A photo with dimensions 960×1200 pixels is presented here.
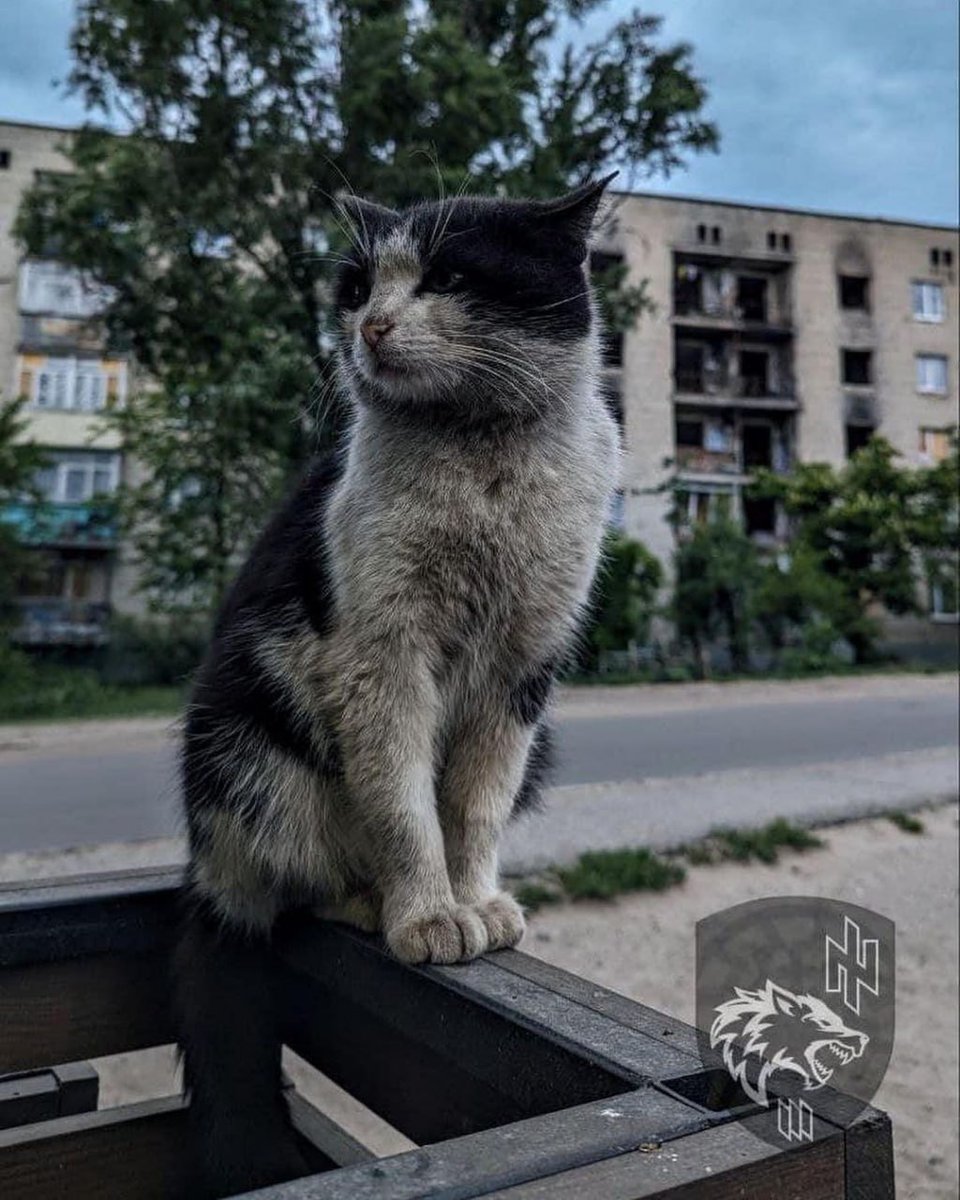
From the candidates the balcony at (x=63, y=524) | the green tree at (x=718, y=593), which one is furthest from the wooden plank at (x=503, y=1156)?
the green tree at (x=718, y=593)

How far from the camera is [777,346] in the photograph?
1783cm

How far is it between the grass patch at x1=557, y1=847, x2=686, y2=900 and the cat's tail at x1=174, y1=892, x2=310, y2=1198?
2.44 m

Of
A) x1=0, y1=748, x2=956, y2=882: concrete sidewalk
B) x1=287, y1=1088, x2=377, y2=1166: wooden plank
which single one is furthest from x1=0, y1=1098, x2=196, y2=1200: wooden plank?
x1=0, y1=748, x2=956, y2=882: concrete sidewalk

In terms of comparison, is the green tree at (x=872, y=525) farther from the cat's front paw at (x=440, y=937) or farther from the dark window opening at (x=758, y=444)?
the cat's front paw at (x=440, y=937)

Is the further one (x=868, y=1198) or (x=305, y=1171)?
(x=305, y=1171)

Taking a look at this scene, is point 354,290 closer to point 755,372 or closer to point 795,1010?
point 795,1010

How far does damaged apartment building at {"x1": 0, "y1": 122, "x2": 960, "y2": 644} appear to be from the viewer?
564 inches

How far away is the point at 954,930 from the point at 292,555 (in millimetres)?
3238

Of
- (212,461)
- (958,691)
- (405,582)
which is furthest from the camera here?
(958,691)

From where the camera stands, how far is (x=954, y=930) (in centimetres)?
360

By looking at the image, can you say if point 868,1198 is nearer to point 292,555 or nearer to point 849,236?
point 292,555

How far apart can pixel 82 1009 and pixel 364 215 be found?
101cm

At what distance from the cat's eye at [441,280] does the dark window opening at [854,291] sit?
17635 mm

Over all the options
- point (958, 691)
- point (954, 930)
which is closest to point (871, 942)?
point (954, 930)
